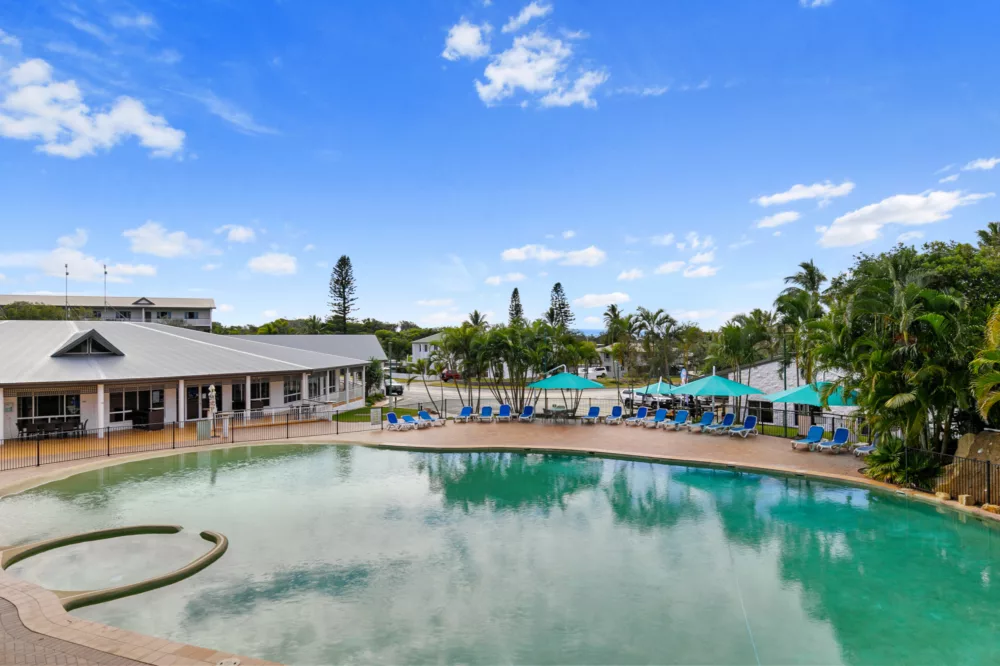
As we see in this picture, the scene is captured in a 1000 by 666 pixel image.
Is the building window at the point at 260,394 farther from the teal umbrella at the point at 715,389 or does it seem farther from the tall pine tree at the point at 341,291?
the tall pine tree at the point at 341,291

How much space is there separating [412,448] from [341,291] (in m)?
57.8

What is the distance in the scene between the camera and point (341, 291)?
72.9m

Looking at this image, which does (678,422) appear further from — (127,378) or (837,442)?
(127,378)

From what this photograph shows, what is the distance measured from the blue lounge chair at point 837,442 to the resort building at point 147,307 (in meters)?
77.0

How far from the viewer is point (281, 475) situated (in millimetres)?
15273

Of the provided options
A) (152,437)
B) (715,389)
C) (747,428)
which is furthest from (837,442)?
(152,437)

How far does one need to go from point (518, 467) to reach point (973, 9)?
18.2m

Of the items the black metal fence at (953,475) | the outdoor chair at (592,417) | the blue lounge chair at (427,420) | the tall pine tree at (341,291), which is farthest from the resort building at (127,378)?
the tall pine tree at (341,291)

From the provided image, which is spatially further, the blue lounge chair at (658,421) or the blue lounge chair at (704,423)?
the blue lounge chair at (658,421)

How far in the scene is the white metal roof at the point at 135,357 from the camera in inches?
784

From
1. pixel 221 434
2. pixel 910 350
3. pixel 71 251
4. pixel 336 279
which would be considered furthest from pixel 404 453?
pixel 336 279

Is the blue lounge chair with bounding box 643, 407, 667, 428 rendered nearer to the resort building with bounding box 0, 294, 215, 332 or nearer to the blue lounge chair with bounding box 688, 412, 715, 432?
the blue lounge chair with bounding box 688, 412, 715, 432

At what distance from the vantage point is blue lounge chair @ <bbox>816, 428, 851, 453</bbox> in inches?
701

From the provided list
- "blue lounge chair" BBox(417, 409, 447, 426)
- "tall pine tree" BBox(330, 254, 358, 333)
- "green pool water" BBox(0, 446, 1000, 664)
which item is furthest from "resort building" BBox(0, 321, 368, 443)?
"tall pine tree" BBox(330, 254, 358, 333)
